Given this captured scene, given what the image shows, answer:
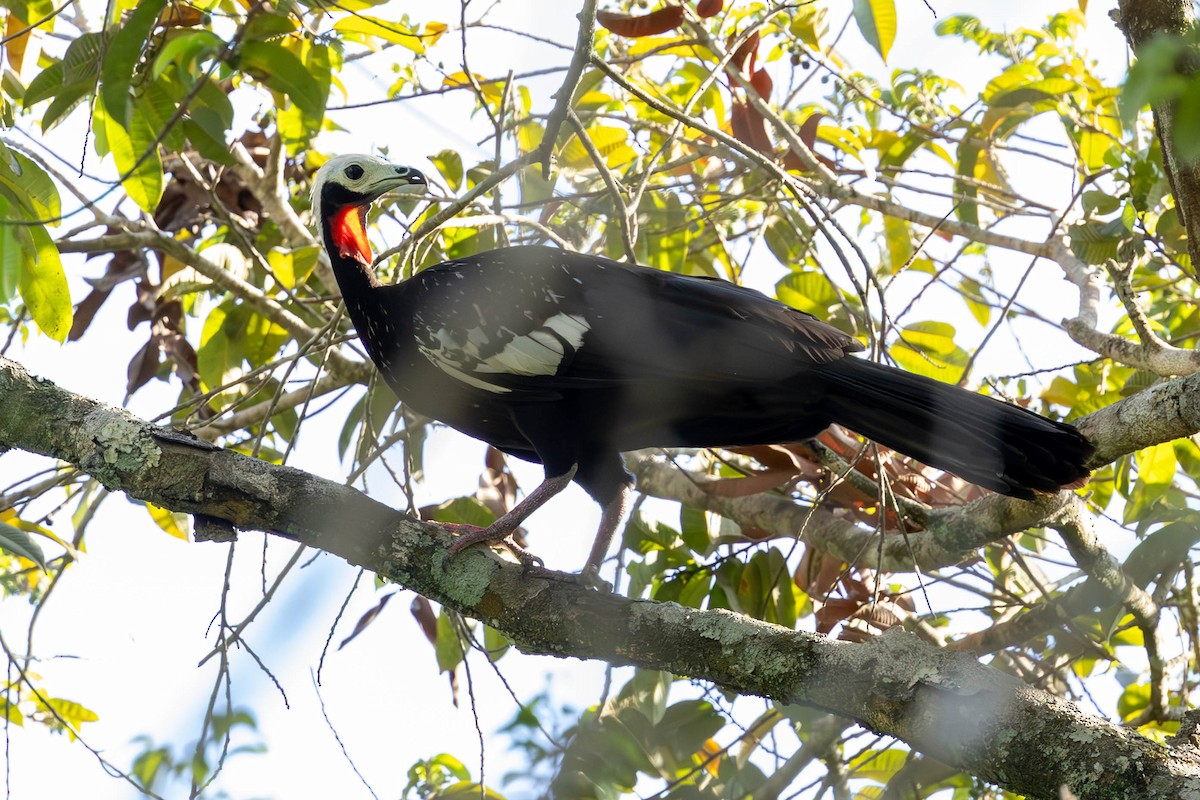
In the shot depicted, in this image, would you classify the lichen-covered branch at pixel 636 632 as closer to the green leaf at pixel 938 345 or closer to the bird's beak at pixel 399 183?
the bird's beak at pixel 399 183

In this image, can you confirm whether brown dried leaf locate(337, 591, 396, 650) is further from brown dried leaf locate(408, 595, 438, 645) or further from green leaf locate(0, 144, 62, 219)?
green leaf locate(0, 144, 62, 219)

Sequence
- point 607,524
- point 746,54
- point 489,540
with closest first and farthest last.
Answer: point 489,540 → point 607,524 → point 746,54

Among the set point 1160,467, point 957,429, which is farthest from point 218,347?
point 1160,467

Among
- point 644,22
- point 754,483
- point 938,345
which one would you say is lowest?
point 754,483

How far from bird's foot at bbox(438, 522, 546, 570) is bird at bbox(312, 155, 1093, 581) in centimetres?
1

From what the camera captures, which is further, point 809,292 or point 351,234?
point 809,292

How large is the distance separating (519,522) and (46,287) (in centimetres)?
144

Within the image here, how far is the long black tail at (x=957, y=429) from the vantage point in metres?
2.75

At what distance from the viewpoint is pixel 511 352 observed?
3.27 meters

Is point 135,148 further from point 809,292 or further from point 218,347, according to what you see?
point 809,292

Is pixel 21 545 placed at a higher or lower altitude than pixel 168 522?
lower

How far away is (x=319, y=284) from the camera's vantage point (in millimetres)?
5191

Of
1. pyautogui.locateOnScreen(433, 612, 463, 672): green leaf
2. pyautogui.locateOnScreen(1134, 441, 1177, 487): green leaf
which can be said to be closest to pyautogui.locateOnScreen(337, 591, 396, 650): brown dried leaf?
pyautogui.locateOnScreen(433, 612, 463, 672): green leaf

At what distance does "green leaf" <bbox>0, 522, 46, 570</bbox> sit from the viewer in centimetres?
257
